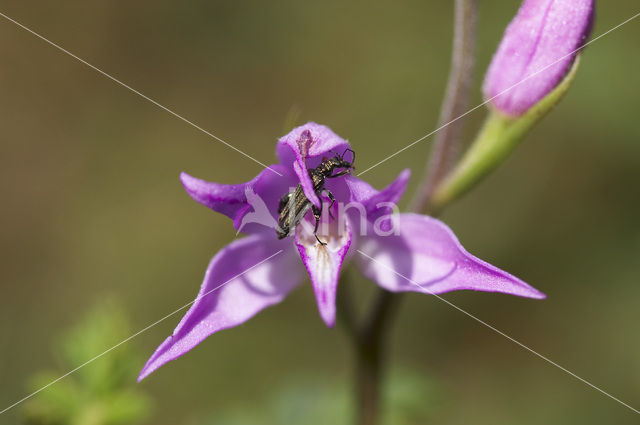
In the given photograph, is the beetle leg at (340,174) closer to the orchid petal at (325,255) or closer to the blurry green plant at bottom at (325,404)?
the orchid petal at (325,255)

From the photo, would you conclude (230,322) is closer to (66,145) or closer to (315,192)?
(315,192)

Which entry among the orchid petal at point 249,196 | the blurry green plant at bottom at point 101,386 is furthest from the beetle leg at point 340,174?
the blurry green plant at bottom at point 101,386

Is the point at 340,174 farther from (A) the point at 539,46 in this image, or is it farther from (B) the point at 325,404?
(B) the point at 325,404

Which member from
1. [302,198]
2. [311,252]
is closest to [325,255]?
[311,252]

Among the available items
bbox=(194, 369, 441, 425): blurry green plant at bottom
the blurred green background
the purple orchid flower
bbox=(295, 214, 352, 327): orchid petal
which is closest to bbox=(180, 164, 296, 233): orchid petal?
the purple orchid flower

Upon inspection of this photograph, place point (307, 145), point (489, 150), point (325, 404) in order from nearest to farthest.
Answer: point (307, 145), point (489, 150), point (325, 404)

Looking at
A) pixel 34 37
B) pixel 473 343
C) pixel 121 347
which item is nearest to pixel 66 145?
pixel 34 37
